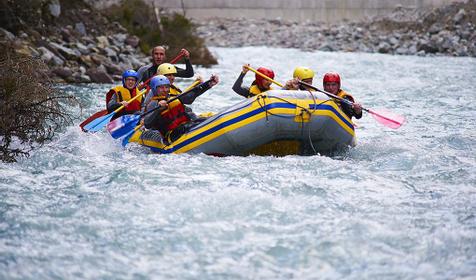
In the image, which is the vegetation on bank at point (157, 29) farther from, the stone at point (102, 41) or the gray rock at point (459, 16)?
the gray rock at point (459, 16)

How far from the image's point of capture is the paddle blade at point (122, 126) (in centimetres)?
834

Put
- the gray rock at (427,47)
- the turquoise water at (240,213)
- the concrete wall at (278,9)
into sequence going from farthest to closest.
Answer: the concrete wall at (278,9)
the gray rock at (427,47)
the turquoise water at (240,213)

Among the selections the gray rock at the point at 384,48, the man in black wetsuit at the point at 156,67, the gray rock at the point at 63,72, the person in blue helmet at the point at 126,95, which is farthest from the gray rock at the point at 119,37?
the gray rock at the point at 384,48

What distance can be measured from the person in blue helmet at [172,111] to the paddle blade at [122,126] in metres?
0.73

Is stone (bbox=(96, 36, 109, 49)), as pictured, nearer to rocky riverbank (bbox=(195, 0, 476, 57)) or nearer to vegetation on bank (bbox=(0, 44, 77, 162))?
vegetation on bank (bbox=(0, 44, 77, 162))

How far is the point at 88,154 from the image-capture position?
25.0 feet

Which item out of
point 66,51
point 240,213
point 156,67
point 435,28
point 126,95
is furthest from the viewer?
point 435,28

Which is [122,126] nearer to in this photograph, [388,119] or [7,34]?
[388,119]

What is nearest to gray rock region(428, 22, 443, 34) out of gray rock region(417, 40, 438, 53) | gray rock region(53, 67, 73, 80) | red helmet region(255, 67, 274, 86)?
gray rock region(417, 40, 438, 53)

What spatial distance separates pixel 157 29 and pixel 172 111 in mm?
14509

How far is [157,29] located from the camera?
21641 millimetres

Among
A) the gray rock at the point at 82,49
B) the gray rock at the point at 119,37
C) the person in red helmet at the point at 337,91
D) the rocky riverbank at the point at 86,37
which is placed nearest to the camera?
the person in red helmet at the point at 337,91

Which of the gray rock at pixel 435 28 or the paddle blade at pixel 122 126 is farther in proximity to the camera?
the gray rock at pixel 435 28

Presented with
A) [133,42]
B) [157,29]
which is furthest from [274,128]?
[157,29]
